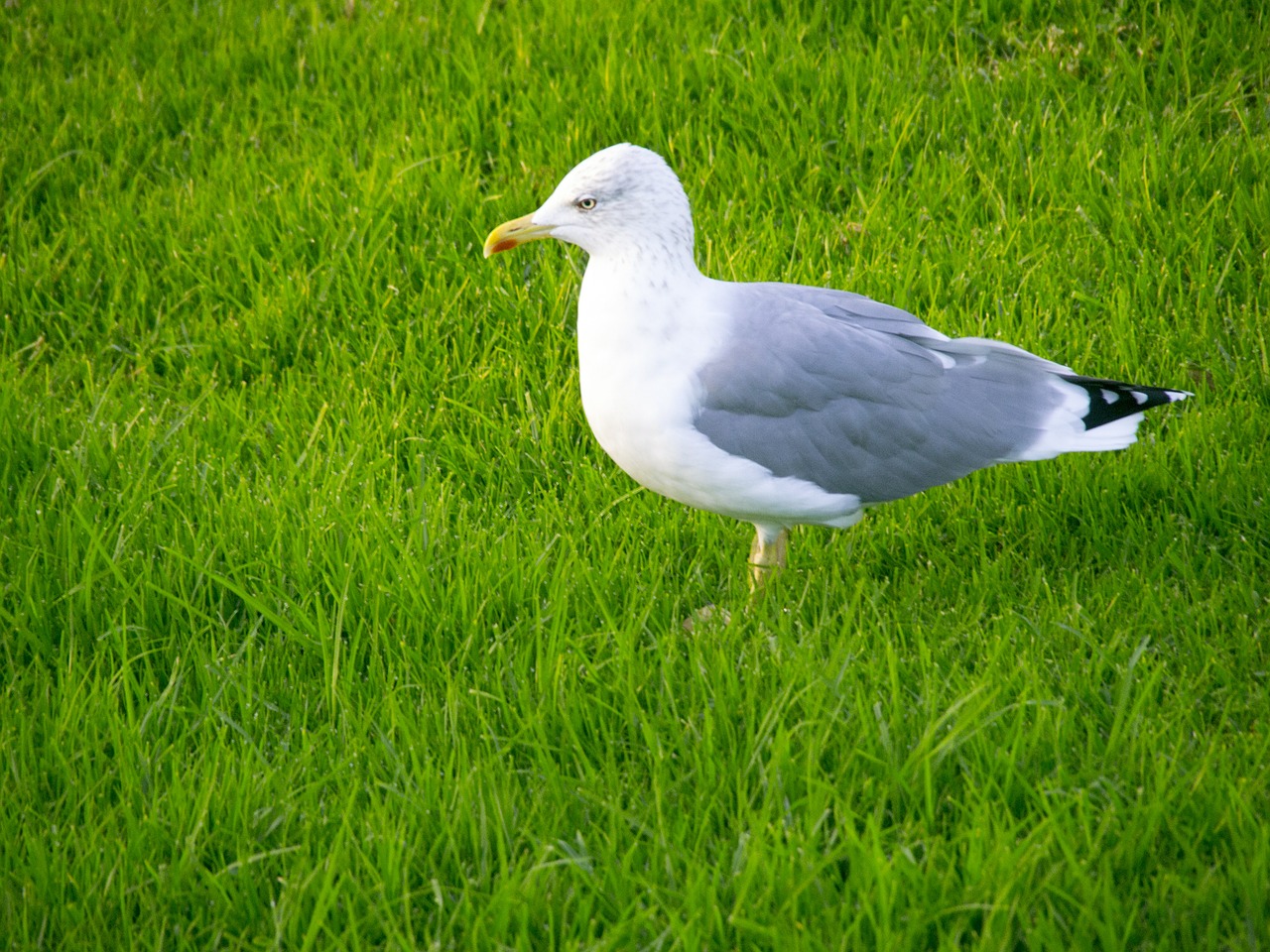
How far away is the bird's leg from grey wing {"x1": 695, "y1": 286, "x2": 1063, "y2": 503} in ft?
0.99

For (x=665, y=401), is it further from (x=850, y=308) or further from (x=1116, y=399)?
(x=1116, y=399)

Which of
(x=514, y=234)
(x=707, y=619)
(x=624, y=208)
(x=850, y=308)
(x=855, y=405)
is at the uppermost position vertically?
(x=624, y=208)

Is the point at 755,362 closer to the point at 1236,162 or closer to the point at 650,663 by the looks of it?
the point at 650,663

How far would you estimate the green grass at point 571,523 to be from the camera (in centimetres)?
277

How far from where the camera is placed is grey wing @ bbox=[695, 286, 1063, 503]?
3.60 metres

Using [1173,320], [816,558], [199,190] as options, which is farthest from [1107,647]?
[199,190]

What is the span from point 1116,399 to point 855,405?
83cm

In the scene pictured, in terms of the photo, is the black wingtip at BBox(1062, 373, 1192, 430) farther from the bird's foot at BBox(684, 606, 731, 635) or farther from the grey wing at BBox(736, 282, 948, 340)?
the bird's foot at BBox(684, 606, 731, 635)

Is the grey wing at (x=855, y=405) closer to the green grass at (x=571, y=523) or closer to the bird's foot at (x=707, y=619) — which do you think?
the green grass at (x=571, y=523)

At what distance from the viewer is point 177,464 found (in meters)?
4.28

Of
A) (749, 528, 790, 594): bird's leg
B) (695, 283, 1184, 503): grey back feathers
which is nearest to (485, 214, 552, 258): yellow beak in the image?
(695, 283, 1184, 503): grey back feathers

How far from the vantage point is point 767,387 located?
11.8 ft

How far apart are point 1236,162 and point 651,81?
2.66 meters

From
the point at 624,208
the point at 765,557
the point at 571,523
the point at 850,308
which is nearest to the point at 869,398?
the point at 850,308
